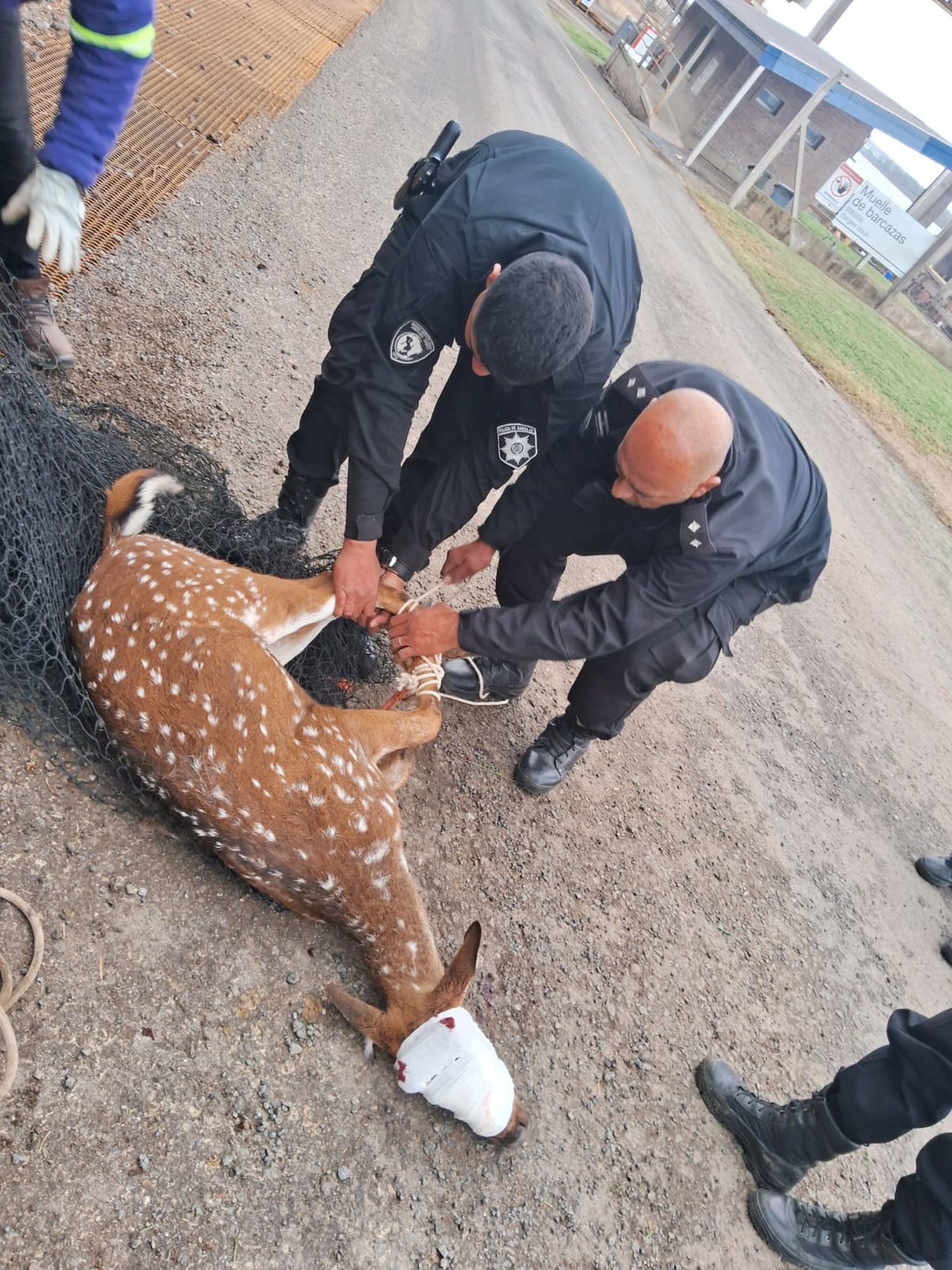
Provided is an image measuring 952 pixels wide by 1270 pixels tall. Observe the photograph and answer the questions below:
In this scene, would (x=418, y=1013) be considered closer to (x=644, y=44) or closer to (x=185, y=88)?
(x=185, y=88)

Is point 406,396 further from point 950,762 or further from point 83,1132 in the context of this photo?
point 950,762

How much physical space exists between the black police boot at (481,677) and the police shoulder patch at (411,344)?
1514mm

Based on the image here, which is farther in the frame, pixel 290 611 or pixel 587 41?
pixel 587 41

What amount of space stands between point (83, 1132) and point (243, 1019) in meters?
0.51

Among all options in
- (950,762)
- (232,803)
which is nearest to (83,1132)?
(232,803)

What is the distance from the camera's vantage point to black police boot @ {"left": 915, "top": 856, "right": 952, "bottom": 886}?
15.8ft

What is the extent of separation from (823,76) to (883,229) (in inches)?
208

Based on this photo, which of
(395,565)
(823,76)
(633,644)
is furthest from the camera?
(823,76)

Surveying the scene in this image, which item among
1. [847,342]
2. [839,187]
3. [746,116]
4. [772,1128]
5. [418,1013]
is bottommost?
[418,1013]

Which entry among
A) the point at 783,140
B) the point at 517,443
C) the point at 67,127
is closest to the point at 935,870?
the point at 517,443

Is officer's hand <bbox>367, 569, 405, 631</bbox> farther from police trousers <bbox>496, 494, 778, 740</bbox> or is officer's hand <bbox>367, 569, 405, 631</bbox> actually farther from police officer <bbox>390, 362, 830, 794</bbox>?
police trousers <bbox>496, 494, 778, 740</bbox>

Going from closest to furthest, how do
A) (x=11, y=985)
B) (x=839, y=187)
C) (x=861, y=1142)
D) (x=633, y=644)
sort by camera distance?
(x=11, y=985), (x=861, y=1142), (x=633, y=644), (x=839, y=187)

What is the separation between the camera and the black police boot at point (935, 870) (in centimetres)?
483

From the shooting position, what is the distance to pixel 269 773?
2.46m
